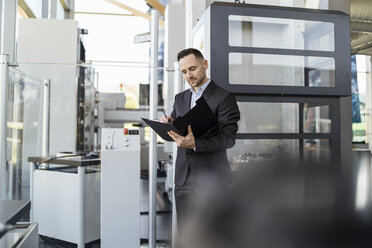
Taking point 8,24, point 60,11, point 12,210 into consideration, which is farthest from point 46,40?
point 12,210

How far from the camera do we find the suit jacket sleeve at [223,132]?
168 centimetres

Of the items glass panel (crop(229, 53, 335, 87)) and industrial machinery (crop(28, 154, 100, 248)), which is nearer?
glass panel (crop(229, 53, 335, 87))

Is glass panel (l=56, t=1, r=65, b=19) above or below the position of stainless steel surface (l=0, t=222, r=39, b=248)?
above

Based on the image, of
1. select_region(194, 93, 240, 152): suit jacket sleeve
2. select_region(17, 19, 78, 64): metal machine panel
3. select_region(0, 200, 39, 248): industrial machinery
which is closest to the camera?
select_region(0, 200, 39, 248): industrial machinery

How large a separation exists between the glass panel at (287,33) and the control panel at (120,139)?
1.13 meters

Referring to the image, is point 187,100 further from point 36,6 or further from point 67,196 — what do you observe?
point 36,6

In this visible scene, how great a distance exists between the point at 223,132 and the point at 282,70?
1.17 metres

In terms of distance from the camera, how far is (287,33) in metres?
2.57

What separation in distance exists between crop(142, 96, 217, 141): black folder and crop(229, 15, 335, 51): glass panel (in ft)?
3.44

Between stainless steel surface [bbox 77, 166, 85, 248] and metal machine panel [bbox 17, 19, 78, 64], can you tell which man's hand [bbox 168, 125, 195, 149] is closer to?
stainless steel surface [bbox 77, 166, 85, 248]

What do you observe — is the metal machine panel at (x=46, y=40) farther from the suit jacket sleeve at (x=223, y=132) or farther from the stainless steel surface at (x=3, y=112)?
the suit jacket sleeve at (x=223, y=132)

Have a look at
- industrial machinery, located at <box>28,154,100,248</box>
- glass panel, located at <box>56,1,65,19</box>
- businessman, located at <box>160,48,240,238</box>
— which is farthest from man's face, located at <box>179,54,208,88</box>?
glass panel, located at <box>56,1,65,19</box>

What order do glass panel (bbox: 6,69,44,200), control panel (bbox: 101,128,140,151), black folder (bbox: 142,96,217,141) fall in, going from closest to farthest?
black folder (bbox: 142,96,217,141), control panel (bbox: 101,128,140,151), glass panel (bbox: 6,69,44,200)

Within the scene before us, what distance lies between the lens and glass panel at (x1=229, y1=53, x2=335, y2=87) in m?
2.56
